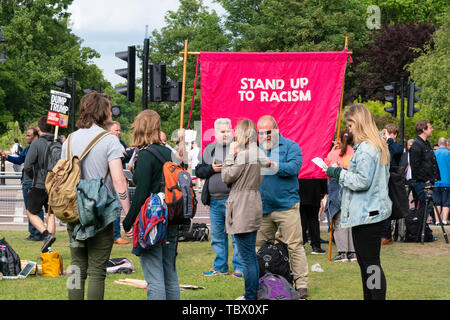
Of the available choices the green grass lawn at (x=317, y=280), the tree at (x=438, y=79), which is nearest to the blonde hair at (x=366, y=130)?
the green grass lawn at (x=317, y=280)

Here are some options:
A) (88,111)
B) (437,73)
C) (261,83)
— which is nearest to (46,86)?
(437,73)

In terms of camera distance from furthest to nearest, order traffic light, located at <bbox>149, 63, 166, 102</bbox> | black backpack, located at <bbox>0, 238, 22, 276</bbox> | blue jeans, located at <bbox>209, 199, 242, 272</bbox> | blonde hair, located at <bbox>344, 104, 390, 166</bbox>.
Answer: traffic light, located at <bbox>149, 63, 166, 102</bbox> < blue jeans, located at <bbox>209, 199, 242, 272</bbox> < black backpack, located at <bbox>0, 238, 22, 276</bbox> < blonde hair, located at <bbox>344, 104, 390, 166</bbox>

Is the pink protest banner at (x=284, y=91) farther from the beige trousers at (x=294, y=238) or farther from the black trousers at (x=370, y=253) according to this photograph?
the black trousers at (x=370, y=253)

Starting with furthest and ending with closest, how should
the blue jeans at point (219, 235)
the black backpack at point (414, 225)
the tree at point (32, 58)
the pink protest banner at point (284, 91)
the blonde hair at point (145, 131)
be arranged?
the tree at point (32, 58) → the black backpack at point (414, 225) → the pink protest banner at point (284, 91) → the blue jeans at point (219, 235) → the blonde hair at point (145, 131)

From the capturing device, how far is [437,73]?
3494 centimetres

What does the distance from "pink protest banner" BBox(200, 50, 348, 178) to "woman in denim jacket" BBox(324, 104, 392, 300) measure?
12.1ft

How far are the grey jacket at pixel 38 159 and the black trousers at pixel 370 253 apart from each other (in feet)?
20.6

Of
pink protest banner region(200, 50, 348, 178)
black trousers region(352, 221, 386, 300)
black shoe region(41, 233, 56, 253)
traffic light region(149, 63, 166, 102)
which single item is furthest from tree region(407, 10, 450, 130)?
black trousers region(352, 221, 386, 300)

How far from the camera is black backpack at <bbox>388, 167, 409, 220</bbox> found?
6488mm

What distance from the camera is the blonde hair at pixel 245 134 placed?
6.89 metres

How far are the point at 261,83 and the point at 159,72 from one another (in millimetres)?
4378

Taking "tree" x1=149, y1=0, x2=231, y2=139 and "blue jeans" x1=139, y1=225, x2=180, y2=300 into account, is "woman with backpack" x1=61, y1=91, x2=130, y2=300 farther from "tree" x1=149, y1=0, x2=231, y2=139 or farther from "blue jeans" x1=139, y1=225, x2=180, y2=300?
"tree" x1=149, y1=0, x2=231, y2=139

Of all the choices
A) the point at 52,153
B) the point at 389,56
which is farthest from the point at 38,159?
the point at 389,56
